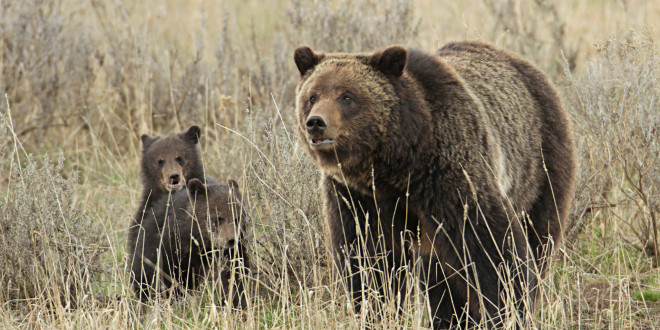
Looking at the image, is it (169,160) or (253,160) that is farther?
(253,160)

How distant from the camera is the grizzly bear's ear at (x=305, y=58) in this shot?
194 inches

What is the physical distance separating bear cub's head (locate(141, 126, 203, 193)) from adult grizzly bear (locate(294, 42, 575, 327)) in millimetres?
1843

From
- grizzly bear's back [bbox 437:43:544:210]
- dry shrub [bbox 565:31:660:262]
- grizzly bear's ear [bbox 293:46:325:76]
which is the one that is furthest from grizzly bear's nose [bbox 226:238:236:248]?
dry shrub [bbox 565:31:660:262]

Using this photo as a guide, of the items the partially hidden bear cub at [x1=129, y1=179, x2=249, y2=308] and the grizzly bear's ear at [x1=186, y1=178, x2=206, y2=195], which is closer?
the partially hidden bear cub at [x1=129, y1=179, x2=249, y2=308]

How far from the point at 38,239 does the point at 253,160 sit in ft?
6.53

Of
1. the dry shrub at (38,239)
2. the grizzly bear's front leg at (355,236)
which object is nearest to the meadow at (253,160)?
the dry shrub at (38,239)

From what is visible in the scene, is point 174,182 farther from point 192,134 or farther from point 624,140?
point 624,140

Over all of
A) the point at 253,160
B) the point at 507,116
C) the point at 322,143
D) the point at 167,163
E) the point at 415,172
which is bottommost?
the point at 253,160

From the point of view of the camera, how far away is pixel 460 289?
4816 millimetres

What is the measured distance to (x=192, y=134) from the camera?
22.3ft

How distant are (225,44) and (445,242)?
598cm

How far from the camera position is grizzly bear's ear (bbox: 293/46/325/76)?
16.1ft

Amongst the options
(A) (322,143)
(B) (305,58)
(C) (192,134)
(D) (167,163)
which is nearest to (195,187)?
(D) (167,163)

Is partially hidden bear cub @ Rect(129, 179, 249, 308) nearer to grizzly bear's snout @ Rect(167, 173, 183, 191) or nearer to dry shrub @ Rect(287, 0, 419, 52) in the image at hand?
grizzly bear's snout @ Rect(167, 173, 183, 191)
